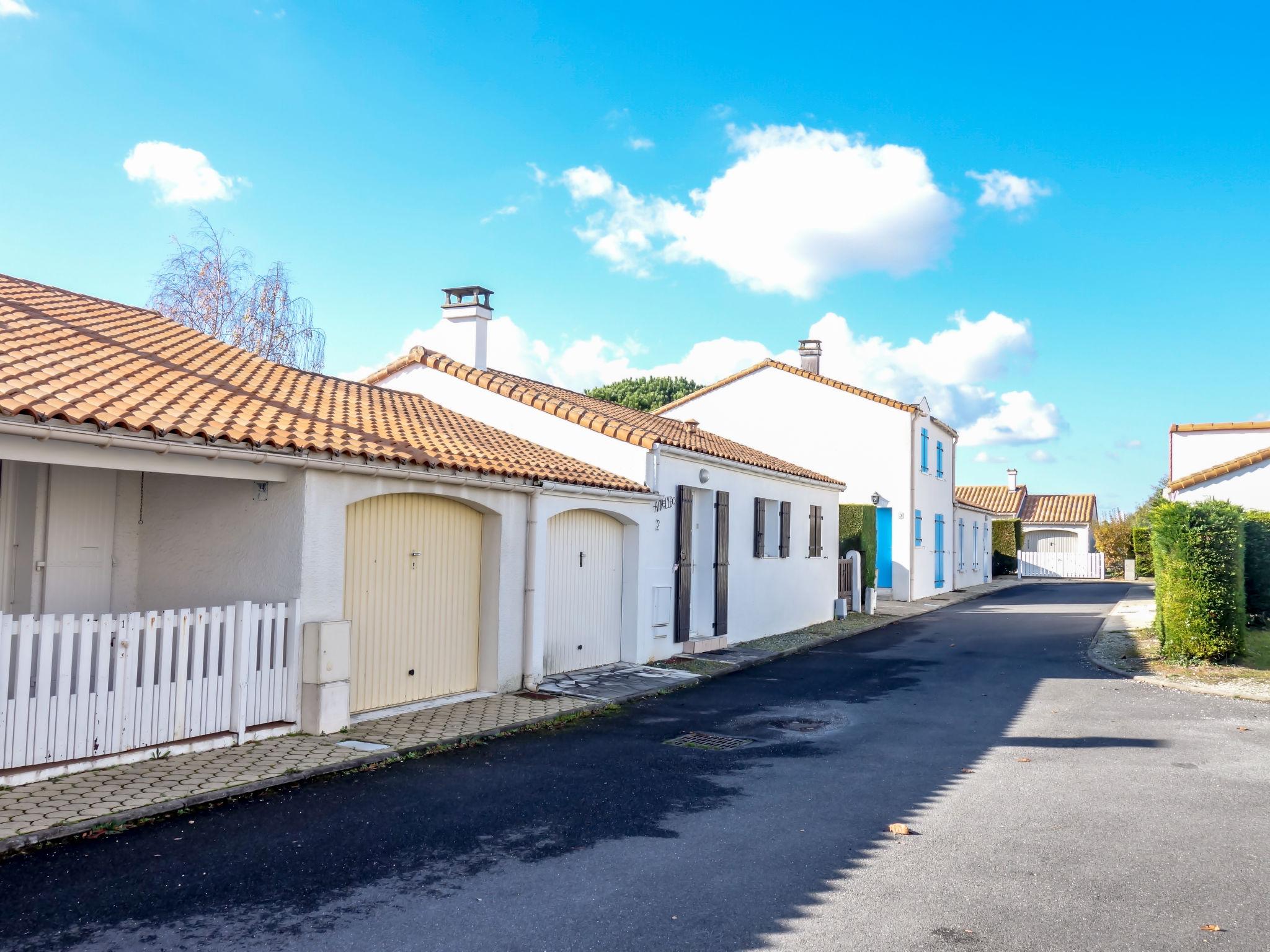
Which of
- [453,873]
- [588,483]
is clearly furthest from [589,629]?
[453,873]

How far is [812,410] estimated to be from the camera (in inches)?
1009

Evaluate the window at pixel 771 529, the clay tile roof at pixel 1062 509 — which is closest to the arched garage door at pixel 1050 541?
the clay tile roof at pixel 1062 509

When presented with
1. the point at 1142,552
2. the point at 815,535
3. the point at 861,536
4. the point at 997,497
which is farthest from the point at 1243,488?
the point at 997,497

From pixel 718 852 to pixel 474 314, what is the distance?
12.6 m

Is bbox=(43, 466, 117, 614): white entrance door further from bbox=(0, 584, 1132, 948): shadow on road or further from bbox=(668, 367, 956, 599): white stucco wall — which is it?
bbox=(668, 367, 956, 599): white stucco wall

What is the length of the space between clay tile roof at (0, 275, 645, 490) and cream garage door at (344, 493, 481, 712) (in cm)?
69

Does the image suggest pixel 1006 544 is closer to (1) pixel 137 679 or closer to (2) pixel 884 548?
(2) pixel 884 548

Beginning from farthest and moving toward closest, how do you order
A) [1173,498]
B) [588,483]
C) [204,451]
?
1. [1173,498]
2. [588,483]
3. [204,451]

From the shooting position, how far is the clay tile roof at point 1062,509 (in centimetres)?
5219

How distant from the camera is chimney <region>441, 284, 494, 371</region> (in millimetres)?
16344

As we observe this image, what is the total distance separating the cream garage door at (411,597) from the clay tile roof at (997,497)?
43418 millimetres

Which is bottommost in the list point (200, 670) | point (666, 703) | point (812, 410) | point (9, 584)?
point (666, 703)

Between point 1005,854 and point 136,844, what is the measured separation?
488 cm

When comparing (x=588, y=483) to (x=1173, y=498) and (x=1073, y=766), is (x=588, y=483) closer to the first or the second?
(x=1073, y=766)
